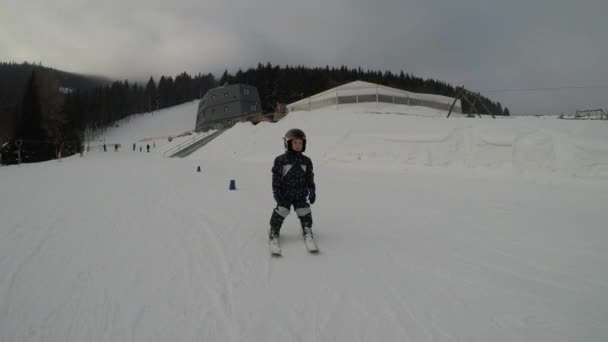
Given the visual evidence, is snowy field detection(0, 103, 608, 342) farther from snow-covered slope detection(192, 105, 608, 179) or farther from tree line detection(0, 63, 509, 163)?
tree line detection(0, 63, 509, 163)

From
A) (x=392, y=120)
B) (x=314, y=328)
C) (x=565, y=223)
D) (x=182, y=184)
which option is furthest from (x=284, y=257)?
(x=392, y=120)

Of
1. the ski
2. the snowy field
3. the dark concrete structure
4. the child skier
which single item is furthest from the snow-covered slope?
the dark concrete structure

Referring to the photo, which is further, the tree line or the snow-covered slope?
the tree line

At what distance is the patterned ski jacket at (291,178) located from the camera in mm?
4090

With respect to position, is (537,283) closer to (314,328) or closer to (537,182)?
(314,328)

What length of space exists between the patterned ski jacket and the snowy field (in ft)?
2.57

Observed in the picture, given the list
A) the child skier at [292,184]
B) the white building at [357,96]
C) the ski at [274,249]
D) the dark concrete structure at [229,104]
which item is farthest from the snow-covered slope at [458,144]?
the dark concrete structure at [229,104]

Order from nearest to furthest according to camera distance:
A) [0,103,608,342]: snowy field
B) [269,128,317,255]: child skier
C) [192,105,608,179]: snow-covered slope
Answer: [0,103,608,342]: snowy field < [269,128,317,255]: child skier < [192,105,608,179]: snow-covered slope

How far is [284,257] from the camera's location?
3615 millimetres

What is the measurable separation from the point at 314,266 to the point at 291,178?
53.3 inches

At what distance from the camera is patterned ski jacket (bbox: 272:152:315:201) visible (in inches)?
161

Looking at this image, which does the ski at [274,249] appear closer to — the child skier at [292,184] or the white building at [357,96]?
the child skier at [292,184]

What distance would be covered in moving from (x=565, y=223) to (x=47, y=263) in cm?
838

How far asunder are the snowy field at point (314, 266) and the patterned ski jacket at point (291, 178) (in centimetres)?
78
